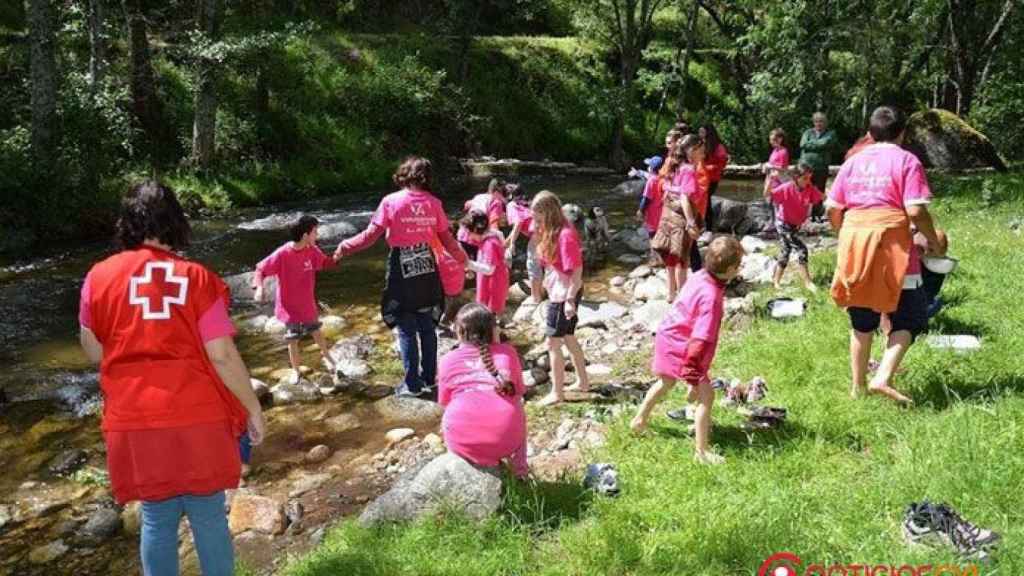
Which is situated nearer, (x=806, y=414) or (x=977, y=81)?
(x=806, y=414)

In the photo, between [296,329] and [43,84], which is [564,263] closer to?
[296,329]

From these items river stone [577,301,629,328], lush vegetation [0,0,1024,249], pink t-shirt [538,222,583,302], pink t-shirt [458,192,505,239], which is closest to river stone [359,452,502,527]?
pink t-shirt [538,222,583,302]

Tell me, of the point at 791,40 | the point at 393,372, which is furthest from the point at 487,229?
the point at 791,40

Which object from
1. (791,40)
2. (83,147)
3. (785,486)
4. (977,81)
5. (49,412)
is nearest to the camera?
(785,486)

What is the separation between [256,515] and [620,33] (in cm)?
2698

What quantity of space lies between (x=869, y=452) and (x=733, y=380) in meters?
1.81

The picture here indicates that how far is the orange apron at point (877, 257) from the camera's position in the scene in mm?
5469

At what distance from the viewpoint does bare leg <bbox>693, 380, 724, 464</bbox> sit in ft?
17.1

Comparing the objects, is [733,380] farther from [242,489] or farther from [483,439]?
[242,489]

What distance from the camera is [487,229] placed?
9.02 metres

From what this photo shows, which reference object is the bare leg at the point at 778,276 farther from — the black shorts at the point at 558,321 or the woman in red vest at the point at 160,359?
the woman in red vest at the point at 160,359

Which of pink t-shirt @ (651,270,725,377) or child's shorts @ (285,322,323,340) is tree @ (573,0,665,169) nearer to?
child's shorts @ (285,322,323,340)

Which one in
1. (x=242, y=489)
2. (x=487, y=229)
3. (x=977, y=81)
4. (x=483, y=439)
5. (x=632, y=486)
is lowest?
(x=242, y=489)

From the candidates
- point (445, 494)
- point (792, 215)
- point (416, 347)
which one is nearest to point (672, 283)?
point (792, 215)
